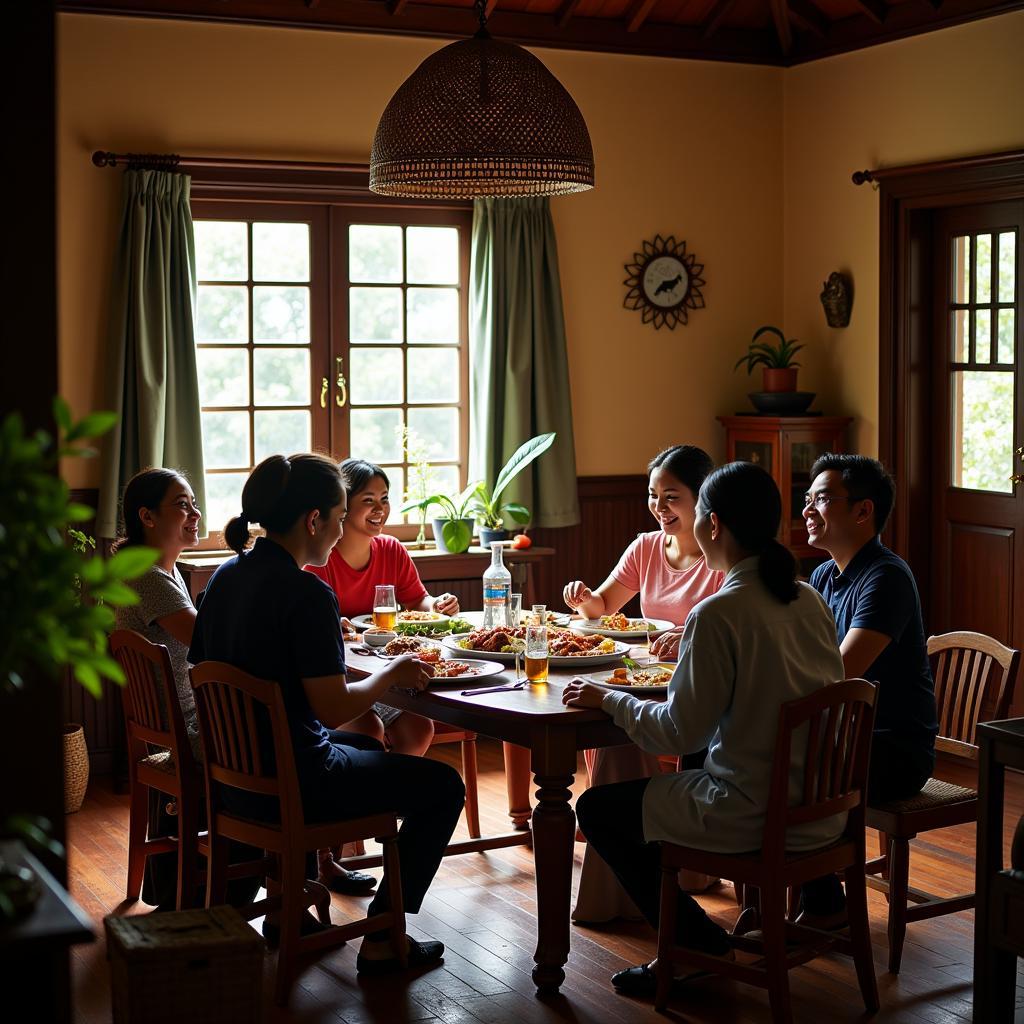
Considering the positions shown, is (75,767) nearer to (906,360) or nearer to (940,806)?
(940,806)

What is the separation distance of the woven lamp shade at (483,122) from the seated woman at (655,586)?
1.13 m

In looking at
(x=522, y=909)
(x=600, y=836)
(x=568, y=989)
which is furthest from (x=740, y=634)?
(x=522, y=909)

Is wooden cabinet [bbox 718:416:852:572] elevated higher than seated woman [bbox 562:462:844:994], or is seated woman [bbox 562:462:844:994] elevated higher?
wooden cabinet [bbox 718:416:852:572]

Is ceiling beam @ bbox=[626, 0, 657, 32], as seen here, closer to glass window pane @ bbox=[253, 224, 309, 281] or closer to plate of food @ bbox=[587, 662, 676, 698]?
glass window pane @ bbox=[253, 224, 309, 281]

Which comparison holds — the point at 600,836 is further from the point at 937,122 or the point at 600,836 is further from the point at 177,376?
the point at 937,122

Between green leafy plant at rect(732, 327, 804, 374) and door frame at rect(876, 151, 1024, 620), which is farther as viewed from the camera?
green leafy plant at rect(732, 327, 804, 374)

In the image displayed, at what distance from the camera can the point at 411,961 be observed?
11.9 feet

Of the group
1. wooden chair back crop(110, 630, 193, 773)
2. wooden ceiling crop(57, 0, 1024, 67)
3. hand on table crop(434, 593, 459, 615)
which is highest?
wooden ceiling crop(57, 0, 1024, 67)

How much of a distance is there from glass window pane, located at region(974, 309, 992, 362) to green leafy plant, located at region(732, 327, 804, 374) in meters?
0.84

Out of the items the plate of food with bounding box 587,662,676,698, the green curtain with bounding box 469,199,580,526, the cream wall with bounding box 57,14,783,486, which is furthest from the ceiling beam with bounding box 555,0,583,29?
the plate of food with bounding box 587,662,676,698

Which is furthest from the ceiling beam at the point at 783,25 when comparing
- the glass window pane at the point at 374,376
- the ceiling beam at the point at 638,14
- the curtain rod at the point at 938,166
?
the glass window pane at the point at 374,376

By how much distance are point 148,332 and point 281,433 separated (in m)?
0.72

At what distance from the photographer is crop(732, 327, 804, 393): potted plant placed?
635 centimetres

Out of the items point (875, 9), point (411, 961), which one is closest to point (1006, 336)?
point (875, 9)
